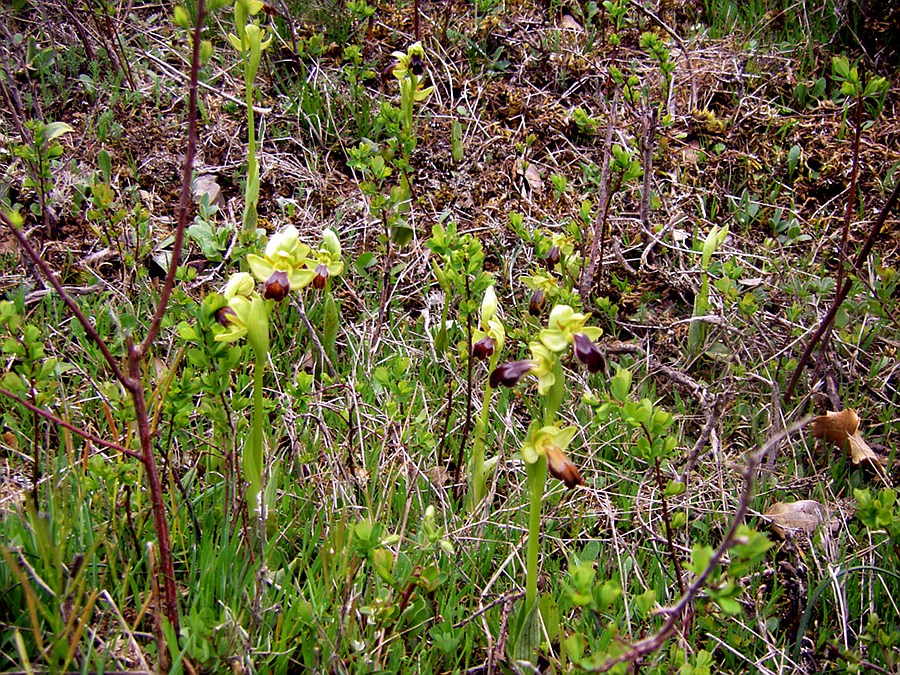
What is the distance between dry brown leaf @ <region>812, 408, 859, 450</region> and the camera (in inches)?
103

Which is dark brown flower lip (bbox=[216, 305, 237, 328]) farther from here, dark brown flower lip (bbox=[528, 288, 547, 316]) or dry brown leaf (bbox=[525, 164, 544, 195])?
dry brown leaf (bbox=[525, 164, 544, 195])

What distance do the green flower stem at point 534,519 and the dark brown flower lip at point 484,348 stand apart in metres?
0.45

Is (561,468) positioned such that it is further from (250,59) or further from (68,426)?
(250,59)

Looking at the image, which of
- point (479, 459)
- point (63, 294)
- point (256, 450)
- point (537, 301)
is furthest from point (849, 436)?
point (63, 294)

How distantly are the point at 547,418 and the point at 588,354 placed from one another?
0.65ft

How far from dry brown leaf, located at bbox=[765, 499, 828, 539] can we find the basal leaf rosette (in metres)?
0.94

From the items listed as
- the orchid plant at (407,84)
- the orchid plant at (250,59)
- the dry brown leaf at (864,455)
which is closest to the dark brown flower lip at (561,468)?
the dry brown leaf at (864,455)

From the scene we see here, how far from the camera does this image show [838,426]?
104 inches

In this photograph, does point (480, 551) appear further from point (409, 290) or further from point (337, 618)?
point (409, 290)

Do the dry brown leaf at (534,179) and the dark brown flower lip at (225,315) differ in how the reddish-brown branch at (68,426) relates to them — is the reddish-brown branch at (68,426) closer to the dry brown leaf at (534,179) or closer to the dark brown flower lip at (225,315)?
the dark brown flower lip at (225,315)

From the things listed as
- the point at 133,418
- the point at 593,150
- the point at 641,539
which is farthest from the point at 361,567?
the point at 593,150

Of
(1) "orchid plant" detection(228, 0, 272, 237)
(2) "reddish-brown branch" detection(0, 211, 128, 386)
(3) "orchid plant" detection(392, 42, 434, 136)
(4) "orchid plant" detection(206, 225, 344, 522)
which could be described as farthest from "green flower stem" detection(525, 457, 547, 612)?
(3) "orchid plant" detection(392, 42, 434, 136)

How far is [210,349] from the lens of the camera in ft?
6.41

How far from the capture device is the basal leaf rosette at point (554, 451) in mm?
1720
